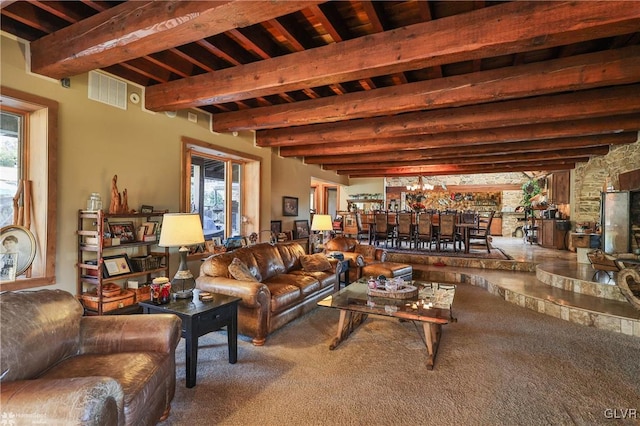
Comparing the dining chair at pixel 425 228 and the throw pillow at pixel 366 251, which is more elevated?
Result: the dining chair at pixel 425 228

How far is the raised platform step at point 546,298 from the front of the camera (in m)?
3.54

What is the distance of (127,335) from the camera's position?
1943 mm

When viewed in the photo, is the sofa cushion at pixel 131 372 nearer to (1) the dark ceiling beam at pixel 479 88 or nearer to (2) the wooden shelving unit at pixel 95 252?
(2) the wooden shelving unit at pixel 95 252

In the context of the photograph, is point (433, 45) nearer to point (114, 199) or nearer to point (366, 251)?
point (114, 199)

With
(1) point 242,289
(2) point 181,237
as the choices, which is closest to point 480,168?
(1) point 242,289

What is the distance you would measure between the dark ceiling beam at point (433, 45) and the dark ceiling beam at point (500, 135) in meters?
2.85

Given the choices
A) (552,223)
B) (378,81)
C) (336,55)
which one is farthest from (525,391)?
(552,223)

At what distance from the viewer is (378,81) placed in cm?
385

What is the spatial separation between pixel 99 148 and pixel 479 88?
405 centimetres

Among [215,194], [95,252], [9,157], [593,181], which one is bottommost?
[95,252]

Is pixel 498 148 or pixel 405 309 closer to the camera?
pixel 405 309

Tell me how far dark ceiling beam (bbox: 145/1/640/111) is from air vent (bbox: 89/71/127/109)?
890 millimetres

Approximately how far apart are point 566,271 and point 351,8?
513 cm

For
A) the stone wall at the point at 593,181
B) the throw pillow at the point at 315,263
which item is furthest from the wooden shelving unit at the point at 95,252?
the stone wall at the point at 593,181
